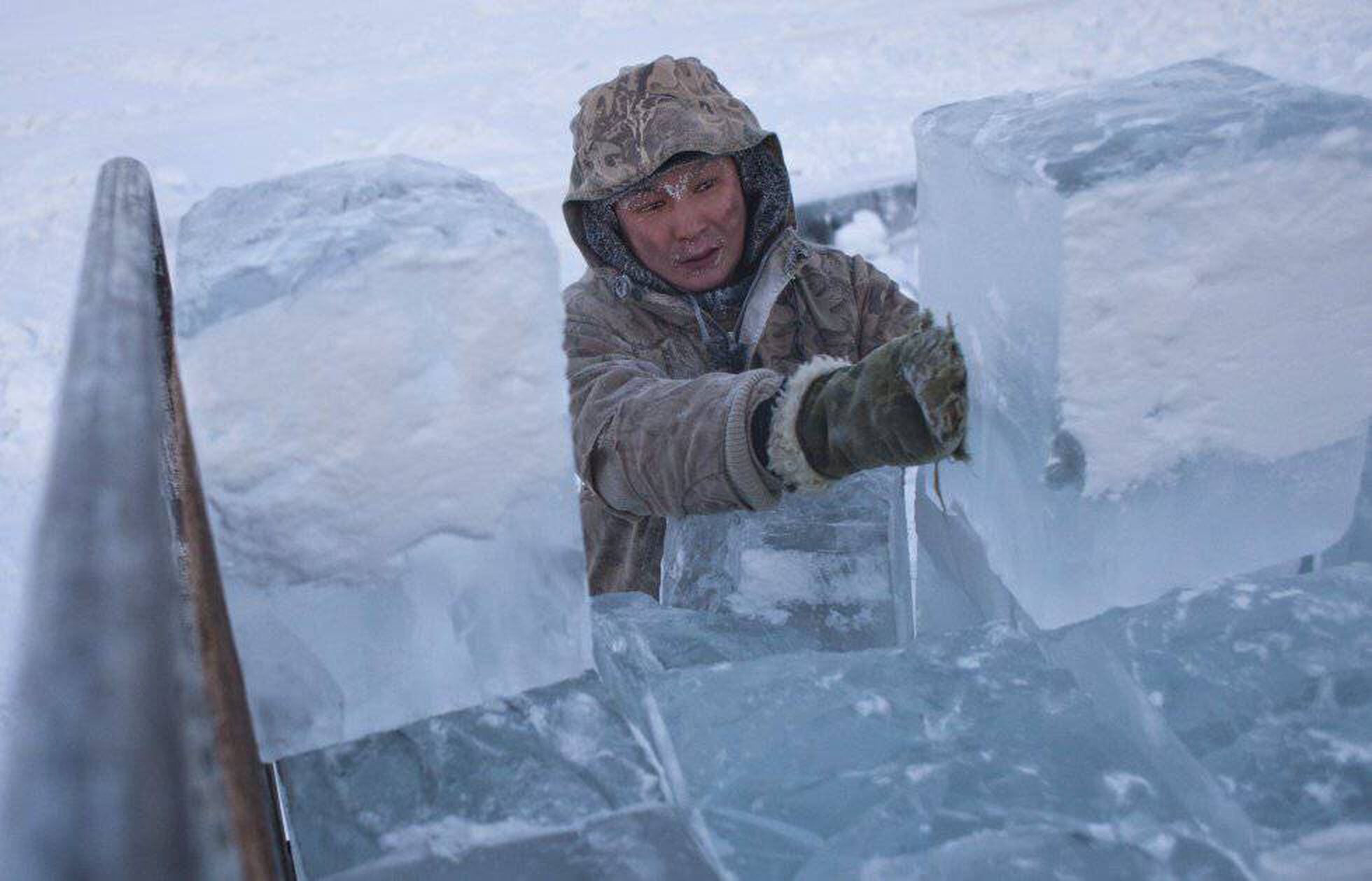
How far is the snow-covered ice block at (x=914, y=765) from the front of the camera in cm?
108

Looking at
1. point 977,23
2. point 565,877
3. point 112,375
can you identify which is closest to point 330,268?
point 112,375

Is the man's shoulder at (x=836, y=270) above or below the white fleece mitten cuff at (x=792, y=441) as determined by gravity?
above

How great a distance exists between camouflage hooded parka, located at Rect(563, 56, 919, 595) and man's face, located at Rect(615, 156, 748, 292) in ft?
0.14

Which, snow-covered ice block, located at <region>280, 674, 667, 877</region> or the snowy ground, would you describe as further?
the snowy ground

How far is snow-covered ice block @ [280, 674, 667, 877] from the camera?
1154 mm

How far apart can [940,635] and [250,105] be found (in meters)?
8.85

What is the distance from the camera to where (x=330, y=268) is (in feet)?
3.50

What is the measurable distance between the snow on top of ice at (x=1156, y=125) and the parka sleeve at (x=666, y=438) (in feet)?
1.63

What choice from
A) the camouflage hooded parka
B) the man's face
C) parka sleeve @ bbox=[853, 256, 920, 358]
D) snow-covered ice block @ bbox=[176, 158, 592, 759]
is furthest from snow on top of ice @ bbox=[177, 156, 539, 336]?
parka sleeve @ bbox=[853, 256, 920, 358]

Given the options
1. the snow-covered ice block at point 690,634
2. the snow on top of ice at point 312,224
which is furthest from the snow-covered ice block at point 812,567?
the snow on top of ice at point 312,224

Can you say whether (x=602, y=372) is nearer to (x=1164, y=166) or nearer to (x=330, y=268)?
(x=330, y=268)

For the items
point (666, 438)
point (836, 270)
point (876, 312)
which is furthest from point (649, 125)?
point (666, 438)

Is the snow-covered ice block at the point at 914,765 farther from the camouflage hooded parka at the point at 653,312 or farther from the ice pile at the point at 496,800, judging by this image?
the camouflage hooded parka at the point at 653,312

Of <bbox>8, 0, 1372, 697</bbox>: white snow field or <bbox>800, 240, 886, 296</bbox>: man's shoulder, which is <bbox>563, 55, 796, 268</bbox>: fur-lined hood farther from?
<bbox>8, 0, 1372, 697</bbox>: white snow field
